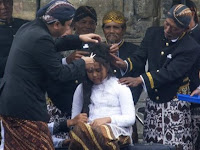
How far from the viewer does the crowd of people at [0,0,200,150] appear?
6508 mm

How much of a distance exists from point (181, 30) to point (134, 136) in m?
1.19

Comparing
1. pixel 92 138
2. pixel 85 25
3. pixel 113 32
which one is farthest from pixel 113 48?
pixel 92 138

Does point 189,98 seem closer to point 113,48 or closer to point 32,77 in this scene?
point 113,48

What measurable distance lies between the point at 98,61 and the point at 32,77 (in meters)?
1.00

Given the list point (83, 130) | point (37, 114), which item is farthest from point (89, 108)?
point (37, 114)

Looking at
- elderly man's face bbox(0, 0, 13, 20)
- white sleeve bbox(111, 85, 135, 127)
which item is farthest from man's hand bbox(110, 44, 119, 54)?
elderly man's face bbox(0, 0, 13, 20)

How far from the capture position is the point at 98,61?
24.0 ft

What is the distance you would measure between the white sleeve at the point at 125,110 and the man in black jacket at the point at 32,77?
0.79 m

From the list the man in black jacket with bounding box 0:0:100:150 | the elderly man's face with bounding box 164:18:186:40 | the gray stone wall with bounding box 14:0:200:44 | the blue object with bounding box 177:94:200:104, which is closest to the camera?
the man in black jacket with bounding box 0:0:100:150

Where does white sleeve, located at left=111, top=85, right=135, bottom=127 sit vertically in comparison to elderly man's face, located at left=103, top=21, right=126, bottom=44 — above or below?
below

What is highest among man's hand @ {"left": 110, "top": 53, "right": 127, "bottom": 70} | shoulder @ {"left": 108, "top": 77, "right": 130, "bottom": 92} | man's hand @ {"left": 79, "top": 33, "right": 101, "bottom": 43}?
man's hand @ {"left": 79, "top": 33, "right": 101, "bottom": 43}

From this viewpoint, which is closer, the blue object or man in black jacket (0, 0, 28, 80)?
the blue object

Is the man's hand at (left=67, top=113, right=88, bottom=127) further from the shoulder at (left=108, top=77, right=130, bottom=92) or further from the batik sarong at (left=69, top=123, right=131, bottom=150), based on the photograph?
the shoulder at (left=108, top=77, right=130, bottom=92)

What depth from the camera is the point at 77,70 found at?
6.69m
